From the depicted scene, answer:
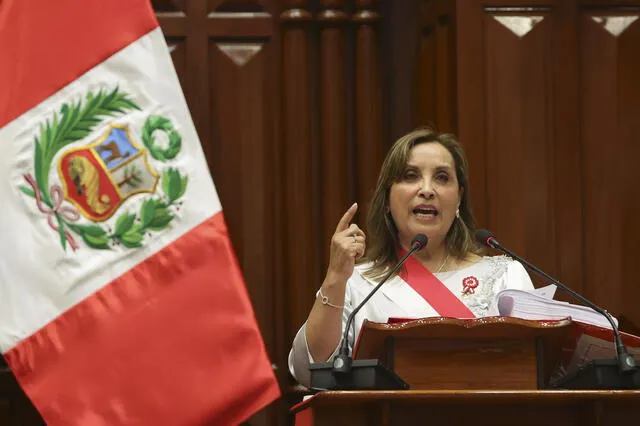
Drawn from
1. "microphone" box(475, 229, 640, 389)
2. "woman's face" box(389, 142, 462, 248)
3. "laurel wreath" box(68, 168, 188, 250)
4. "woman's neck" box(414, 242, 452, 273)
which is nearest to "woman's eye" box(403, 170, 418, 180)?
"woman's face" box(389, 142, 462, 248)

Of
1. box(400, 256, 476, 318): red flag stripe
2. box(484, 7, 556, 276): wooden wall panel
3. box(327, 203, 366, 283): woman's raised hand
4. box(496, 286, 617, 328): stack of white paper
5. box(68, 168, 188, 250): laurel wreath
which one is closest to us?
box(496, 286, 617, 328): stack of white paper

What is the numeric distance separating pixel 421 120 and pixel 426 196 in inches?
25.2

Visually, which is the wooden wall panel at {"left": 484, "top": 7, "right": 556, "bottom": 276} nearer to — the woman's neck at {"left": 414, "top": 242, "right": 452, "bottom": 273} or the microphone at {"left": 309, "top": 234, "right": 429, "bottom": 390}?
the woman's neck at {"left": 414, "top": 242, "right": 452, "bottom": 273}

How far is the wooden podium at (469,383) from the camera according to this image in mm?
1604

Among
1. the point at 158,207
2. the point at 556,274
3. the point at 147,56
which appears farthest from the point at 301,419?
the point at 556,274

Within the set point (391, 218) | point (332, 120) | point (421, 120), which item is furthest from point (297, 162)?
point (391, 218)

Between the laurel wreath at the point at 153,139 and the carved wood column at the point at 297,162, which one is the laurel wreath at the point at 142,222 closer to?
the laurel wreath at the point at 153,139

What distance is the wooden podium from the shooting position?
1604mm

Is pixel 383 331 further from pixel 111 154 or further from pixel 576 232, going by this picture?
pixel 576 232

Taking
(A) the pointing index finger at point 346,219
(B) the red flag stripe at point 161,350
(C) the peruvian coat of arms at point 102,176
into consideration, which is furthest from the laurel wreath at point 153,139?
(A) the pointing index finger at point 346,219

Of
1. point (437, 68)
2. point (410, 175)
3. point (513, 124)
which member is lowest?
point (410, 175)

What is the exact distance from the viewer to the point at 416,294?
7.75 feet

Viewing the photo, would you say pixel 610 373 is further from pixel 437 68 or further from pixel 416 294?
pixel 437 68

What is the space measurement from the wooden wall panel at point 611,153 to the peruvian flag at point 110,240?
112 centimetres
